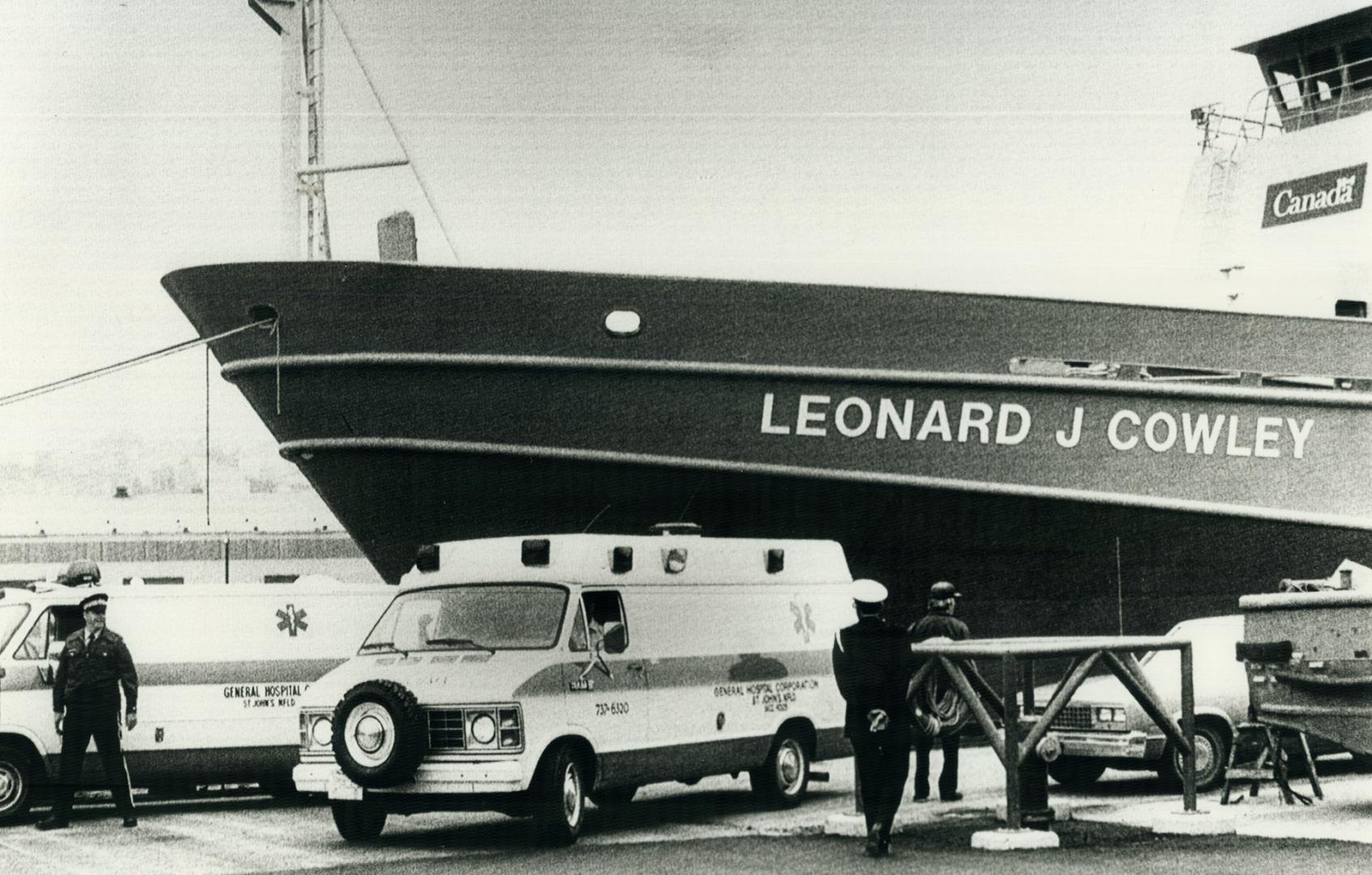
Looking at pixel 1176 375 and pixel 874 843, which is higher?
pixel 1176 375

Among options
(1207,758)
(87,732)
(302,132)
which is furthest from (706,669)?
(302,132)

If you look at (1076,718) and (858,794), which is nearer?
(858,794)

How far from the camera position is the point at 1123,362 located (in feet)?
43.7

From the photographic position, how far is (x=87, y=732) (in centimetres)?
973

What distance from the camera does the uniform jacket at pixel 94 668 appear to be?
9.70 meters

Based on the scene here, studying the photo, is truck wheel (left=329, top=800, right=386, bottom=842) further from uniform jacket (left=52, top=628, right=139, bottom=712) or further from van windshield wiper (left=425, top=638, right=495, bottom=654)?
uniform jacket (left=52, top=628, right=139, bottom=712)

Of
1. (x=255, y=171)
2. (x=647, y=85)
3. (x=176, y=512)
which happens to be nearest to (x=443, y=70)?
(x=647, y=85)

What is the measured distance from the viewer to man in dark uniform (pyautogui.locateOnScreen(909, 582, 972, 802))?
1016 centimetres

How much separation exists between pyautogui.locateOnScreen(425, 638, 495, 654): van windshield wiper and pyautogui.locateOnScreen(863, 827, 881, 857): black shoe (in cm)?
236

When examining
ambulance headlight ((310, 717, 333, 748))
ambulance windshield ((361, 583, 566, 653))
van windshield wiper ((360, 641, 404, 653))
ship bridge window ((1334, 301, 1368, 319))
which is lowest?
ambulance headlight ((310, 717, 333, 748))

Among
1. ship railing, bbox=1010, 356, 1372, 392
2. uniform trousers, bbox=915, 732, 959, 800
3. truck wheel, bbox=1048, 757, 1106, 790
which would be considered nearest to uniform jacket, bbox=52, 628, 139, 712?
uniform trousers, bbox=915, 732, 959, 800

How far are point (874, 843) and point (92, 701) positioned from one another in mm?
4992

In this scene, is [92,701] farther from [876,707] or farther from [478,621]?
[876,707]

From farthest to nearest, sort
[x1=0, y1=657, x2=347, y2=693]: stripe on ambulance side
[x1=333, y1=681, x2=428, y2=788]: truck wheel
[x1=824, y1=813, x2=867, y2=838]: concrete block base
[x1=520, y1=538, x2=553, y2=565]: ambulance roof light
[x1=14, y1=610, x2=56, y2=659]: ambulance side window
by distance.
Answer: [x1=0, y1=657, x2=347, y2=693]: stripe on ambulance side < [x1=14, y1=610, x2=56, y2=659]: ambulance side window < [x1=520, y1=538, x2=553, y2=565]: ambulance roof light < [x1=824, y1=813, x2=867, y2=838]: concrete block base < [x1=333, y1=681, x2=428, y2=788]: truck wheel
